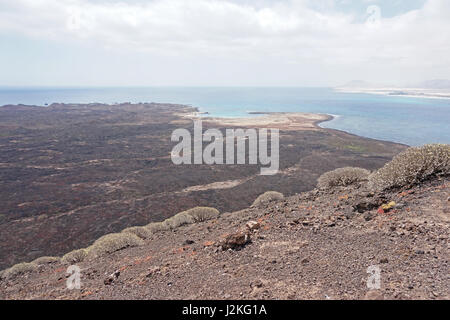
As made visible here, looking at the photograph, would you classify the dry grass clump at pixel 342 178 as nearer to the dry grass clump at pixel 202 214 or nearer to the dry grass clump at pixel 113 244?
the dry grass clump at pixel 202 214

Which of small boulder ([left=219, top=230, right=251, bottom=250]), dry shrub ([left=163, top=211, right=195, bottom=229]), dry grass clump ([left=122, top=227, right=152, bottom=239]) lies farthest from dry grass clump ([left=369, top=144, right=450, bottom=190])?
dry grass clump ([left=122, top=227, right=152, bottom=239])

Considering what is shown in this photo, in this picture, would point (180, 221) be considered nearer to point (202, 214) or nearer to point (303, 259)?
point (202, 214)

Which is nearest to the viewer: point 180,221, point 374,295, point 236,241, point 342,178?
point 374,295

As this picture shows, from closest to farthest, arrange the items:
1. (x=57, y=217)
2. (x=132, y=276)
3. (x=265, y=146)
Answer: (x=132, y=276) < (x=57, y=217) < (x=265, y=146)

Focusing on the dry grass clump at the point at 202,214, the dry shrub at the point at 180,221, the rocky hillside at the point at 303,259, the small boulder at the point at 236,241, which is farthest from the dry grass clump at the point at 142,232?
the small boulder at the point at 236,241

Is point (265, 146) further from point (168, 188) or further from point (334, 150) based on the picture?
point (168, 188)

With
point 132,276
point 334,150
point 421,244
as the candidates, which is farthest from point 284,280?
point 334,150

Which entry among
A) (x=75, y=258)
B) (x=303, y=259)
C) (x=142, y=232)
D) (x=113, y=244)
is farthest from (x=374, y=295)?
(x=75, y=258)
